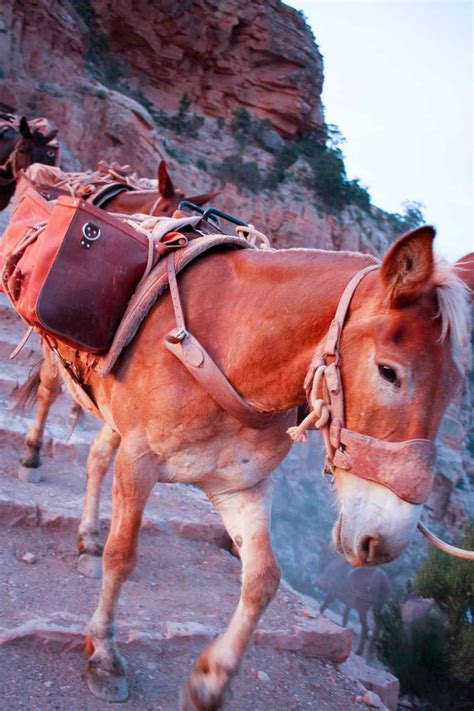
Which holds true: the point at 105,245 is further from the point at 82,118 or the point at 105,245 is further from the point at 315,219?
the point at 315,219

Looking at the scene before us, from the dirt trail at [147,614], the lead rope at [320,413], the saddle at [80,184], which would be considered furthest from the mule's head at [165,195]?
the lead rope at [320,413]

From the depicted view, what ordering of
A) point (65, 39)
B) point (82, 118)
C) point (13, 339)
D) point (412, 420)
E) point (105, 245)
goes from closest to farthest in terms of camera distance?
point (412, 420) → point (105, 245) → point (13, 339) → point (82, 118) → point (65, 39)

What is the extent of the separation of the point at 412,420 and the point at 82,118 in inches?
842

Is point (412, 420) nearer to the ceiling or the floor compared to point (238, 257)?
nearer to the floor

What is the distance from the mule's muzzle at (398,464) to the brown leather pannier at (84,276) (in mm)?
1233

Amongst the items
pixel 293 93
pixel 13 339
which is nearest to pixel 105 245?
pixel 13 339

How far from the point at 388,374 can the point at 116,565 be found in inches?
59.2

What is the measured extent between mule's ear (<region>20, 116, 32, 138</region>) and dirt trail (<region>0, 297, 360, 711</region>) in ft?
11.0

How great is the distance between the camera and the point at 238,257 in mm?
2604

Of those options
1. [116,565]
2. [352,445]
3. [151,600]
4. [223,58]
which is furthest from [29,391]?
[223,58]

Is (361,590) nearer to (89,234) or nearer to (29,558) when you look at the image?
(29,558)

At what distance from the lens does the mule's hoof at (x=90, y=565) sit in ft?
12.4

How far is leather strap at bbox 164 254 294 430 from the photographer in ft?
7.52

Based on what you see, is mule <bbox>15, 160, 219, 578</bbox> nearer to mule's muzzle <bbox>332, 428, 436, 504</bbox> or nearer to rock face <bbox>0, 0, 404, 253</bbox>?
mule's muzzle <bbox>332, 428, 436, 504</bbox>
